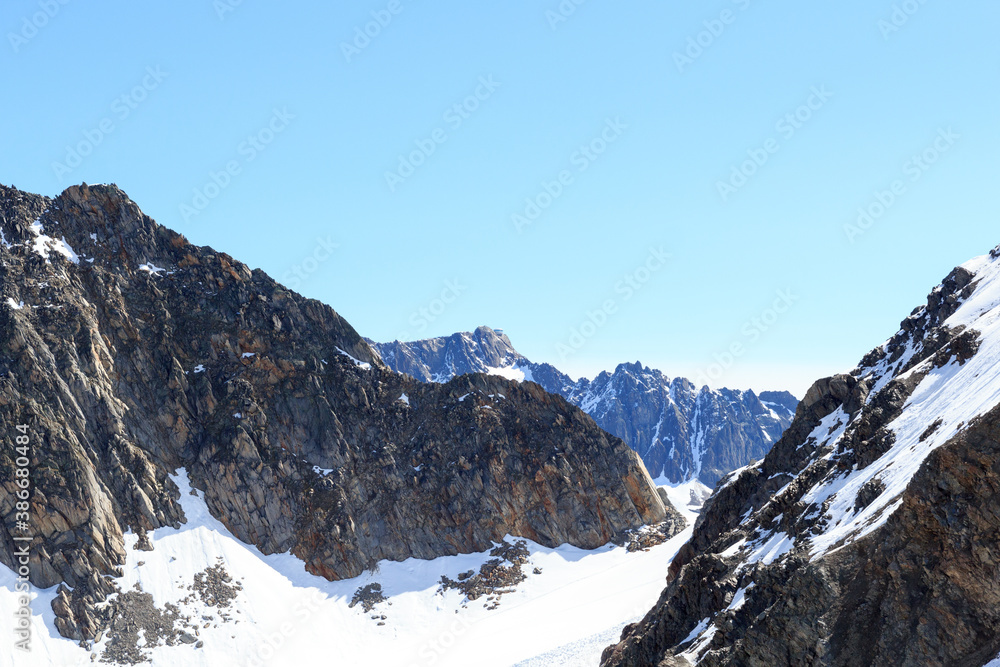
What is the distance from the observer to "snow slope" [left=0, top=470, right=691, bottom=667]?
89625 millimetres

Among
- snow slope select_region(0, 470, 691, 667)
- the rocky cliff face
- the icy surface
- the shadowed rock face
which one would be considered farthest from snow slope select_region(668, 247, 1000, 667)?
the icy surface

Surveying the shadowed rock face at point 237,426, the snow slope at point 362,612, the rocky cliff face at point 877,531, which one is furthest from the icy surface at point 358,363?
the rocky cliff face at point 877,531

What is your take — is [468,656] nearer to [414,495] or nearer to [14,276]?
[414,495]

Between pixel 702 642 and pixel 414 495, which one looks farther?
pixel 414 495

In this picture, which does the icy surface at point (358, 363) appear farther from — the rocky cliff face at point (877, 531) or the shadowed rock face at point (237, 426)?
the rocky cliff face at point (877, 531)

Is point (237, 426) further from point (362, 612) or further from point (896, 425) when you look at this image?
point (896, 425)

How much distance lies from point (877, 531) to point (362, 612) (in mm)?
86134

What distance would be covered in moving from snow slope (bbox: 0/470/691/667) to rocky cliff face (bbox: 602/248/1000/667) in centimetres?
2864

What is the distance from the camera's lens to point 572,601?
4289 inches

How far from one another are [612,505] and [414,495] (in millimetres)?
39815

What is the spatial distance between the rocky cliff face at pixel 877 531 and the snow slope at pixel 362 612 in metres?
28.6

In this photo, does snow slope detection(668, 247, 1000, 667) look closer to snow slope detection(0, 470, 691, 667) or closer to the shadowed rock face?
snow slope detection(0, 470, 691, 667)

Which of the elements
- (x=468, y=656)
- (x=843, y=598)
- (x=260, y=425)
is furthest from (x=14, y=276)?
(x=843, y=598)

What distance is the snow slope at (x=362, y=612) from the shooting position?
294ft
